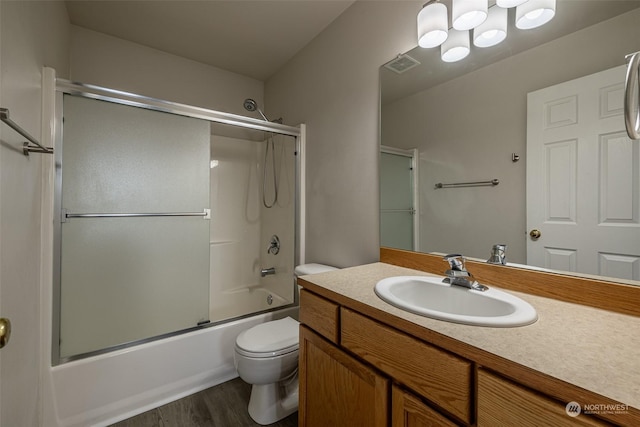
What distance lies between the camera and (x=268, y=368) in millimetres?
1361

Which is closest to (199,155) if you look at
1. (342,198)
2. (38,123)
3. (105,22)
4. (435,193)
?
(38,123)

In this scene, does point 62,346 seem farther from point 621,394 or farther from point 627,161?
point 627,161

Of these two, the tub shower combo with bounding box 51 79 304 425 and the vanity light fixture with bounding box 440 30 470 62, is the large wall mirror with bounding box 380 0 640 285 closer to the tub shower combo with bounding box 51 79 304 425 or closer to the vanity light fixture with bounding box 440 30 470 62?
the vanity light fixture with bounding box 440 30 470 62

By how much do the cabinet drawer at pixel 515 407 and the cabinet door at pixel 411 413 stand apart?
0.35 feet

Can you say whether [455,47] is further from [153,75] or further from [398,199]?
[153,75]

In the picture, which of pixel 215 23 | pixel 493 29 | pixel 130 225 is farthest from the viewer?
pixel 215 23

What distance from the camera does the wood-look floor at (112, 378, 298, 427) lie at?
141 cm

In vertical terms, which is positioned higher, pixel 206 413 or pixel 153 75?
pixel 153 75

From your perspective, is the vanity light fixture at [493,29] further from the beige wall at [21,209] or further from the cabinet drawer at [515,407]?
the beige wall at [21,209]

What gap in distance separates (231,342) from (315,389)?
993 millimetres

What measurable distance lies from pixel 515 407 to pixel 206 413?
1.58m

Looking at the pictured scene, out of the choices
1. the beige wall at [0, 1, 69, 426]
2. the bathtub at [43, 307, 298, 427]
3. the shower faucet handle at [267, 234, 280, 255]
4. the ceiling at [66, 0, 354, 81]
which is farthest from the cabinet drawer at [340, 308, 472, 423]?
the ceiling at [66, 0, 354, 81]

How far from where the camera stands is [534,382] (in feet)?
1.64

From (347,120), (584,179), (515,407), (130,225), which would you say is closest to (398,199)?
(347,120)
